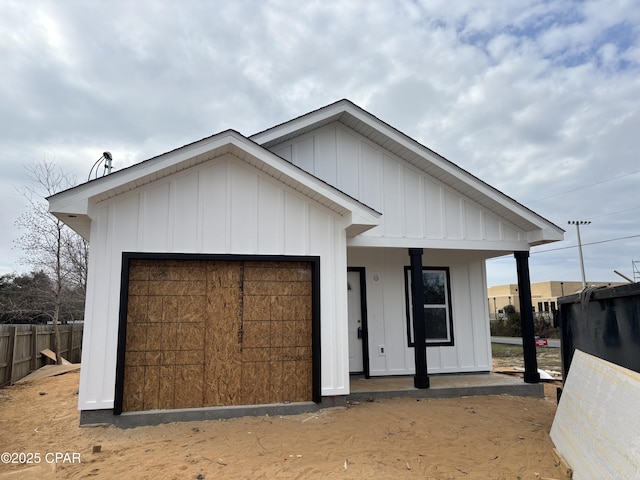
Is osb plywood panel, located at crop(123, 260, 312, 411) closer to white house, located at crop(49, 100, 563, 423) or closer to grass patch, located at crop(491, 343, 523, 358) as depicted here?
white house, located at crop(49, 100, 563, 423)

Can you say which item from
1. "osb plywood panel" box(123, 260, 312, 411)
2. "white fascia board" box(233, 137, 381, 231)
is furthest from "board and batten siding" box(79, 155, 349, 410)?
"white fascia board" box(233, 137, 381, 231)

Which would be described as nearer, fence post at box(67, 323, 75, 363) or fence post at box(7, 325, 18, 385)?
fence post at box(7, 325, 18, 385)

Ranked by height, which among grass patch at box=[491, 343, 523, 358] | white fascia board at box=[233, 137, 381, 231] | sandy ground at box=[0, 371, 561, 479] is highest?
white fascia board at box=[233, 137, 381, 231]

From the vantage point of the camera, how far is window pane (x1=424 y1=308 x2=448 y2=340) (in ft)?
30.9

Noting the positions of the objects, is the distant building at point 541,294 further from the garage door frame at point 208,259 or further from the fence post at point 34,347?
the fence post at point 34,347

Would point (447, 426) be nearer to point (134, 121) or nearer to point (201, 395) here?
point (201, 395)

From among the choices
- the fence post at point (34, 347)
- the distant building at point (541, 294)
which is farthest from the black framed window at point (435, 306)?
the distant building at point (541, 294)

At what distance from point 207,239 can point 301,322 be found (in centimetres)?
201

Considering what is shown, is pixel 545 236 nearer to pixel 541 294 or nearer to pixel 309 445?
pixel 309 445

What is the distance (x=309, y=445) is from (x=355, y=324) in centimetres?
431

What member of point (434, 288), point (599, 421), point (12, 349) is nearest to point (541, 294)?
point (434, 288)

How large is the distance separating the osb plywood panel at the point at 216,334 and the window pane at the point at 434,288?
385 cm

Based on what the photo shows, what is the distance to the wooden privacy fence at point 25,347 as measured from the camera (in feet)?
30.9

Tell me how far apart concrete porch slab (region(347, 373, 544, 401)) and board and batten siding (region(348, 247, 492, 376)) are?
0.51 m
